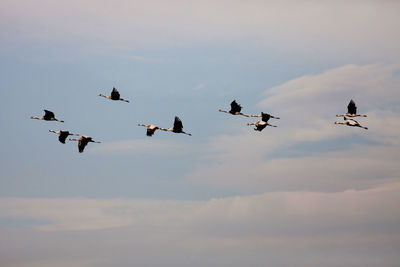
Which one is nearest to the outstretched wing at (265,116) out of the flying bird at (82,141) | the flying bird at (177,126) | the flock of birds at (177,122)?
the flock of birds at (177,122)

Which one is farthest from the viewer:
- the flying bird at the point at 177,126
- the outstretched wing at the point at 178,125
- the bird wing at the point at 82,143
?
the flying bird at the point at 177,126

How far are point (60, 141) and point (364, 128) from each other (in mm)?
57209

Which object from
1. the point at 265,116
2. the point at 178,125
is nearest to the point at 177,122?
the point at 178,125

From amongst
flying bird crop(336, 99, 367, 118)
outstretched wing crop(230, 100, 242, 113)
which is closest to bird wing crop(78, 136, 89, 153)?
outstretched wing crop(230, 100, 242, 113)

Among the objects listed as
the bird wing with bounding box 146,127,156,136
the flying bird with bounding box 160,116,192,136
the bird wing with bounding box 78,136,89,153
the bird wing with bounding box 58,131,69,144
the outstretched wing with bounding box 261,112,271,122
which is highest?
the outstretched wing with bounding box 261,112,271,122

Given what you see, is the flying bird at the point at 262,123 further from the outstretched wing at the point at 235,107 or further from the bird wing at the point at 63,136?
the bird wing at the point at 63,136

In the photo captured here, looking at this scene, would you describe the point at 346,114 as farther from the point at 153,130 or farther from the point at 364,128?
the point at 153,130

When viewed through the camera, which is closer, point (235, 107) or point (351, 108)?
point (351, 108)

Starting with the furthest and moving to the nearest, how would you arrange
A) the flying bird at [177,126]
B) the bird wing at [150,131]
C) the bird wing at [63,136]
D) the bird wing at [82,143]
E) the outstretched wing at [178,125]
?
1. the bird wing at [63,136]
2. the flying bird at [177,126]
3. the outstretched wing at [178,125]
4. the bird wing at [82,143]
5. the bird wing at [150,131]

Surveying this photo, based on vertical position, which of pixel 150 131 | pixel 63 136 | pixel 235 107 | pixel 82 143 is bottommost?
pixel 82 143

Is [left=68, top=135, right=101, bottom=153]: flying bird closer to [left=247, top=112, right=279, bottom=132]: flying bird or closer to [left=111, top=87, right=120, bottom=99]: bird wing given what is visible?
[left=111, top=87, right=120, bottom=99]: bird wing

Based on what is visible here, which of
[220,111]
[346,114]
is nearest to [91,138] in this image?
[220,111]

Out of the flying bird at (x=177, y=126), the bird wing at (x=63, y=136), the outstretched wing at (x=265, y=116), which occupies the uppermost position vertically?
the outstretched wing at (x=265, y=116)

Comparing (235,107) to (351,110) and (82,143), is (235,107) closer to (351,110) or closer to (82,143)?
(351,110)
